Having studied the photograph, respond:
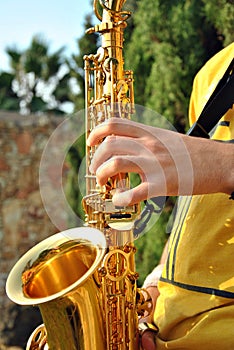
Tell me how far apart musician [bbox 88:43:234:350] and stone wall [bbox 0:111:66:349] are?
14.8 feet

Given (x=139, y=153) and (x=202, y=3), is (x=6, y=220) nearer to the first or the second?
(x=202, y=3)

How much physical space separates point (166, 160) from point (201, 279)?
0.35 metres

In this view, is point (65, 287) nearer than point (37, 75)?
Yes

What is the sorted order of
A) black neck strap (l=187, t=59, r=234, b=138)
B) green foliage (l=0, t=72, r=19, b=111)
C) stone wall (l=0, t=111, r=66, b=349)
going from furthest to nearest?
green foliage (l=0, t=72, r=19, b=111), stone wall (l=0, t=111, r=66, b=349), black neck strap (l=187, t=59, r=234, b=138)

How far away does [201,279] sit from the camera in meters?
1.41

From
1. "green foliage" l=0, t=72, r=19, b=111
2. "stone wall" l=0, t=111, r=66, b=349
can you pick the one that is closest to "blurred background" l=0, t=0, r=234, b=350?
"stone wall" l=0, t=111, r=66, b=349

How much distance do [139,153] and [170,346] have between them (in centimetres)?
47

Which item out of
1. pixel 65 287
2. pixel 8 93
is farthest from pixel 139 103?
pixel 8 93

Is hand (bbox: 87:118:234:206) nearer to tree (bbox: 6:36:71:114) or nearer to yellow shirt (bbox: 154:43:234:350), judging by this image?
yellow shirt (bbox: 154:43:234:350)

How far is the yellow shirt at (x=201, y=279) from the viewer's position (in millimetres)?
1354

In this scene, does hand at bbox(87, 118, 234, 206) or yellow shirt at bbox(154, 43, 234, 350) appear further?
yellow shirt at bbox(154, 43, 234, 350)

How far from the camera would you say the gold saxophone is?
1.52 metres

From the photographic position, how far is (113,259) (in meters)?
1.58

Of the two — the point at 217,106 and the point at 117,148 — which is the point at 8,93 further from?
the point at 117,148
